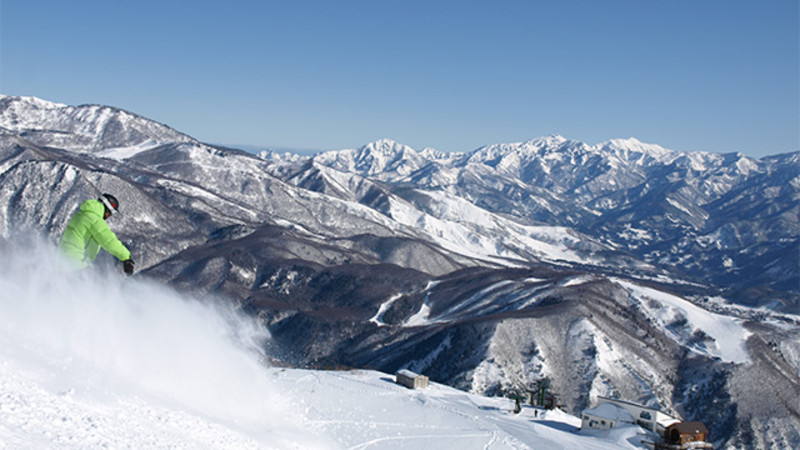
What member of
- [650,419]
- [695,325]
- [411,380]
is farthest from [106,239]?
[695,325]

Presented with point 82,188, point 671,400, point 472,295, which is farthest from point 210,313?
point 671,400

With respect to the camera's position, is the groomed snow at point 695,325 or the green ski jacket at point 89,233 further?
the groomed snow at point 695,325

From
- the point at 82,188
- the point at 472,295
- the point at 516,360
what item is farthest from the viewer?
the point at 82,188

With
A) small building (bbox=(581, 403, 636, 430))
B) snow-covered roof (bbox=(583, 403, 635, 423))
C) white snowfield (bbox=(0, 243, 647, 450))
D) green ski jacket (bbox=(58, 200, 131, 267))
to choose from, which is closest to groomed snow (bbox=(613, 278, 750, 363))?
snow-covered roof (bbox=(583, 403, 635, 423))

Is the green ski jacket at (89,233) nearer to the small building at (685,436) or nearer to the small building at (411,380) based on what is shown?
the small building at (411,380)

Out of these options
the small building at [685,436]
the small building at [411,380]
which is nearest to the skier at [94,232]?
the small building at [411,380]

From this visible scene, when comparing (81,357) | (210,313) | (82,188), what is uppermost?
(82,188)

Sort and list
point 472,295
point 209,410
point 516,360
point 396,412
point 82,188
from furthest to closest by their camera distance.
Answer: point 82,188 < point 472,295 < point 516,360 < point 396,412 < point 209,410

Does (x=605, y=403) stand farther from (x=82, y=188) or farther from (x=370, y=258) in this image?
(x=82, y=188)
